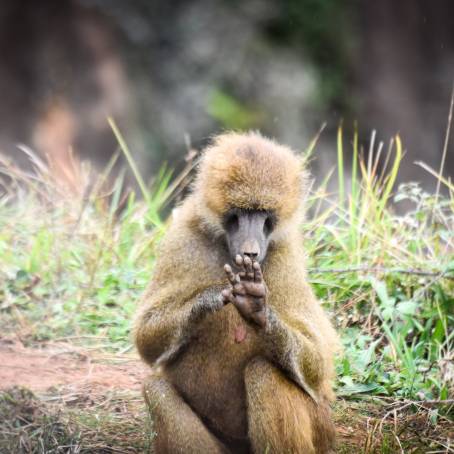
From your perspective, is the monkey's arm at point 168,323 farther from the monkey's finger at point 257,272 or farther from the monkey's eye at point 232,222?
the monkey's eye at point 232,222

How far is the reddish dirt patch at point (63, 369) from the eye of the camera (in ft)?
16.6

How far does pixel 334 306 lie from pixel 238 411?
1.92 meters

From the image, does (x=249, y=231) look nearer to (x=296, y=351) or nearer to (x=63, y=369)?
(x=296, y=351)

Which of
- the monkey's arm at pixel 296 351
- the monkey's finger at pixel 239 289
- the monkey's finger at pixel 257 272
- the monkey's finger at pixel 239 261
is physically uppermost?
the monkey's finger at pixel 239 261

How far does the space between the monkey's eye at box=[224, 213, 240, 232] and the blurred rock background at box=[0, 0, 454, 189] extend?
7.54m

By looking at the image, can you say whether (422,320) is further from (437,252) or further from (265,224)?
(265,224)

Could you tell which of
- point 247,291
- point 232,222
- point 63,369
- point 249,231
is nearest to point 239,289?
point 247,291

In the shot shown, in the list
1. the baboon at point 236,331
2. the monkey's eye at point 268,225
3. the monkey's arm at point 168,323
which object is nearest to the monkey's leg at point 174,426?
the baboon at point 236,331

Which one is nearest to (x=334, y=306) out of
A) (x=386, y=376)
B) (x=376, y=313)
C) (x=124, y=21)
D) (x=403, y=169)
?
(x=376, y=313)

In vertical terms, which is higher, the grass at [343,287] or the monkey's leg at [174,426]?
the grass at [343,287]

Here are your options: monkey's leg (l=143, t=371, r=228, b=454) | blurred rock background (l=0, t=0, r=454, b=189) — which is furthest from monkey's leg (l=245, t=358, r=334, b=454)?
blurred rock background (l=0, t=0, r=454, b=189)

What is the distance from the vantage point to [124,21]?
12898 millimetres

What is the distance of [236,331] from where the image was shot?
409 centimetres

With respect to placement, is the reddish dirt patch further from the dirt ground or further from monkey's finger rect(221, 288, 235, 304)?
monkey's finger rect(221, 288, 235, 304)
